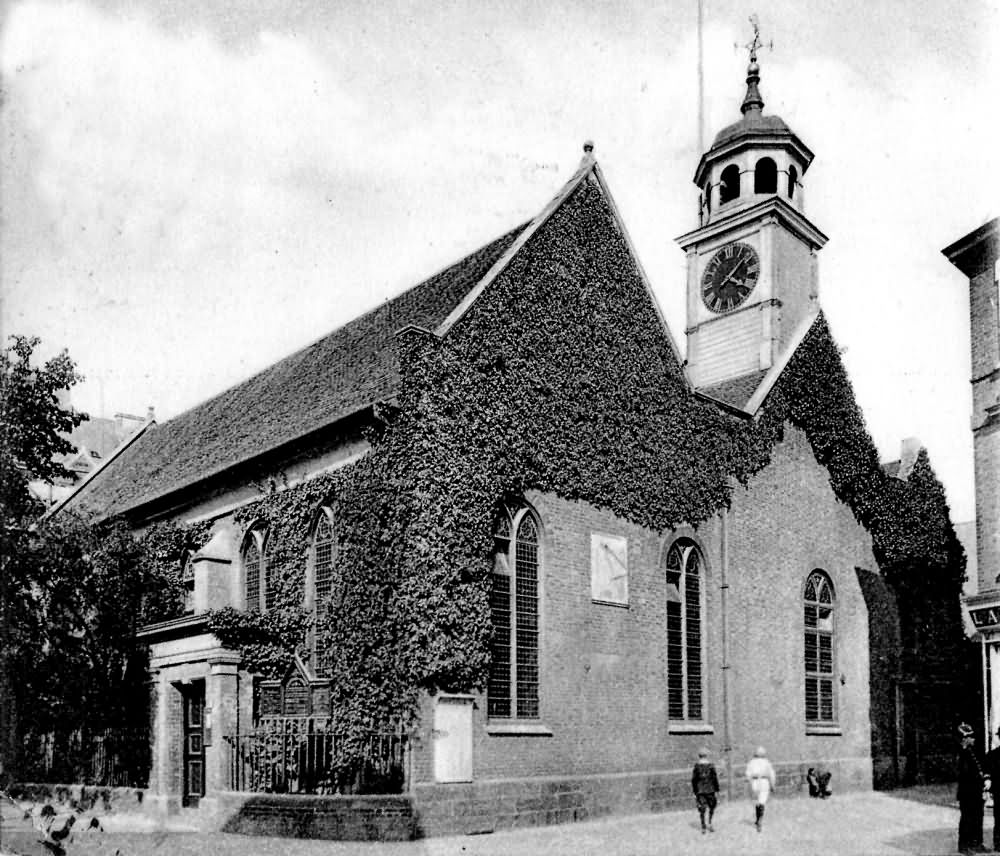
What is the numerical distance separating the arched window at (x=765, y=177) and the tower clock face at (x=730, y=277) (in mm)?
2263

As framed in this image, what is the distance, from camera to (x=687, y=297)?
125 ft

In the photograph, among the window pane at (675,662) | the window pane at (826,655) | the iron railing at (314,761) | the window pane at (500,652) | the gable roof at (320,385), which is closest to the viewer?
the iron railing at (314,761)

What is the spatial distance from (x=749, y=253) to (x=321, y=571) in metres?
20.6

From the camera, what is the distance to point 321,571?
2211 centimetres

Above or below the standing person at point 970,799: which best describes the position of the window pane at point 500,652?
above

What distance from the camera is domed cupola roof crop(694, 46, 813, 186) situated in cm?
3575

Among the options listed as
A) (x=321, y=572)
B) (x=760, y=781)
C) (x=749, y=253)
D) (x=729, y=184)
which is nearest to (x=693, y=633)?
(x=760, y=781)

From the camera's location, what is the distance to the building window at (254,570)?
78.4 feet

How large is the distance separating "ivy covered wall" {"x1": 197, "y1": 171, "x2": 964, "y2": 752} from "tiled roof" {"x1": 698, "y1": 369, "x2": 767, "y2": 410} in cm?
474

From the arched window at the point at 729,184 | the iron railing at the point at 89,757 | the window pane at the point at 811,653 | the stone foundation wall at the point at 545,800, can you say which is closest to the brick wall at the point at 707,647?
the stone foundation wall at the point at 545,800

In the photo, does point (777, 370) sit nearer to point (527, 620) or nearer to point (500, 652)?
point (527, 620)

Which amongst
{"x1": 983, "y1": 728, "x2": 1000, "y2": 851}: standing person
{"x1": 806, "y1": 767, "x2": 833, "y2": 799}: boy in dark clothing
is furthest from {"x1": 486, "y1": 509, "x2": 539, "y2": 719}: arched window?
{"x1": 806, "y1": 767, "x2": 833, "y2": 799}: boy in dark clothing

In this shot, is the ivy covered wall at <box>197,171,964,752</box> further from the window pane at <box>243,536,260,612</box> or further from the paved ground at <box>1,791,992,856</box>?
the paved ground at <box>1,791,992,856</box>

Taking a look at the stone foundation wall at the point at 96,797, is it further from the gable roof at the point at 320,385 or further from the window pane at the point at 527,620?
the window pane at the point at 527,620
